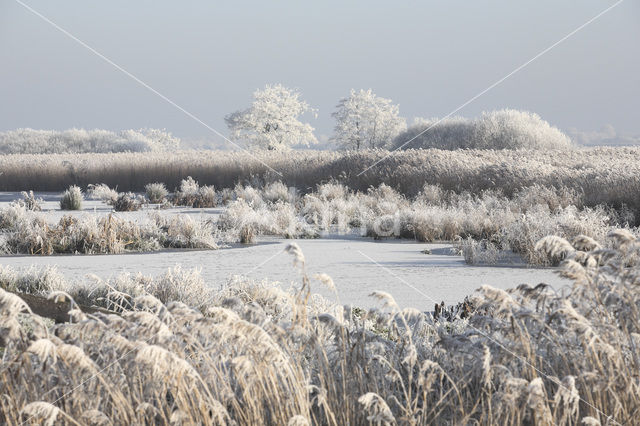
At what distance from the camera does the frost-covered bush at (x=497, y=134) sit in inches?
1330

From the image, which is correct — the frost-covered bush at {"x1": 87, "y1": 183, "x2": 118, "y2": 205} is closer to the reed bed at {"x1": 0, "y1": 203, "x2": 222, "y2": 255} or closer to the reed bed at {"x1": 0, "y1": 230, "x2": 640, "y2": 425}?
the reed bed at {"x1": 0, "y1": 203, "x2": 222, "y2": 255}

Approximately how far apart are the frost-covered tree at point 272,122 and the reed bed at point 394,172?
100 feet

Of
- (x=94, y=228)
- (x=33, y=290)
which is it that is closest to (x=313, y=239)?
(x=94, y=228)

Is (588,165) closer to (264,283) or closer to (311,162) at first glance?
(311,162)

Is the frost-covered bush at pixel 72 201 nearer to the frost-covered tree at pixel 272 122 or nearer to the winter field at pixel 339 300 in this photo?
the winter field at pixel 339 300

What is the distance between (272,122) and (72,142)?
2023cm

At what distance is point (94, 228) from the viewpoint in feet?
33.0

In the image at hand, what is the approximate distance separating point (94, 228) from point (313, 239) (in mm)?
3574

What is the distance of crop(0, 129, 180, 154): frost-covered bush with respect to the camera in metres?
62.3

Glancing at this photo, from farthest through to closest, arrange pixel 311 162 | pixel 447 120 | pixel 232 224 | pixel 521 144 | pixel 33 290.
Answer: pixel 447 120
pixel 521 144
pixel 311 162
pixel 232 224
pixel 33 290

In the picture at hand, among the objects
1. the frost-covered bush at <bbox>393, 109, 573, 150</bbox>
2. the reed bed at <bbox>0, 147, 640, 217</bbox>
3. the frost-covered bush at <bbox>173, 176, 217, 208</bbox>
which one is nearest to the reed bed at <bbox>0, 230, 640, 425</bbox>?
the reed bed at <bbox>0, 147, 640, 217</bbox>

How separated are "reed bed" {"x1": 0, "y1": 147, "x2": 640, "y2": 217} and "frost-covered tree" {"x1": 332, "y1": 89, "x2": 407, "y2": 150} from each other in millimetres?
32058

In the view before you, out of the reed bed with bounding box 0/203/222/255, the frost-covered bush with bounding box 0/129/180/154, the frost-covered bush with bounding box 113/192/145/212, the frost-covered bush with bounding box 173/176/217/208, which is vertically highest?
the frost-covered bush with bounding box 0/129/180/154

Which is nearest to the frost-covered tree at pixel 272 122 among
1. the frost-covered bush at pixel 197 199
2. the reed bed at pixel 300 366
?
the frost-covered bush at pixel 197 199
